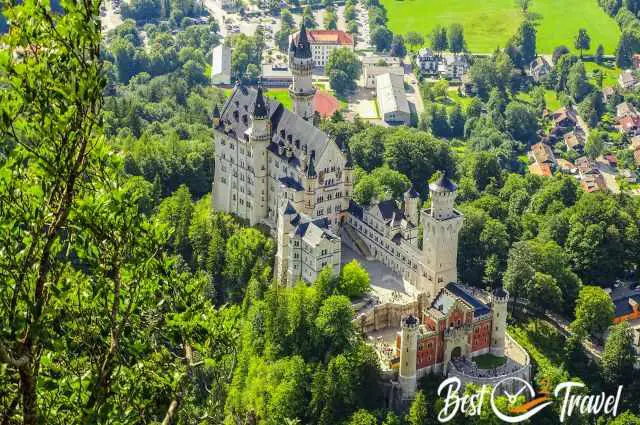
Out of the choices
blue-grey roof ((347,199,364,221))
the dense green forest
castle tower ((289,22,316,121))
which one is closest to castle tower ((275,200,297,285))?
the dense green forest

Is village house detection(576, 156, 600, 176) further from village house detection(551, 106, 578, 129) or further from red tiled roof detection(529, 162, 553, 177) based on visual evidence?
village house detection(551, 106, 578, 129)

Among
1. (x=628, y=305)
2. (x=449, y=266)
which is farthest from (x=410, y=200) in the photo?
(x=628, y=305)

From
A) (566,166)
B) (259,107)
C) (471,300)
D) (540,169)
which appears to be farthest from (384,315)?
(566,166)

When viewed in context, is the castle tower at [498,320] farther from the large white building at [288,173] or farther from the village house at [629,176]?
the village house at [629,176]

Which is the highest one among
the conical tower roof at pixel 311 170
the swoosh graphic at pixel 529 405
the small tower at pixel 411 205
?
the conical tower roof at pixel 311 170

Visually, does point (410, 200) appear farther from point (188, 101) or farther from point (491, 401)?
point (188, 101)

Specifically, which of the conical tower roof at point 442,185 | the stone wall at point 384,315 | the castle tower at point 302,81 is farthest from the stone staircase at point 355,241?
the castle tower at point 302,81
